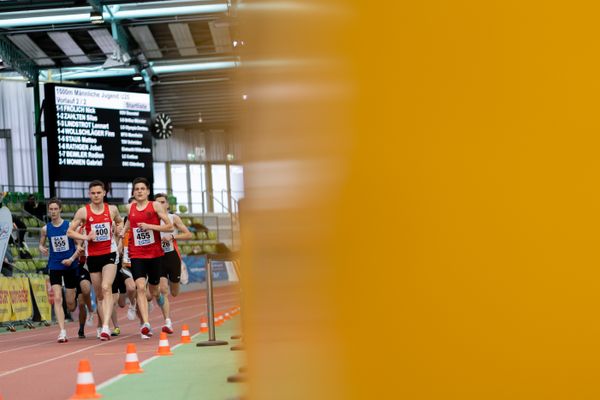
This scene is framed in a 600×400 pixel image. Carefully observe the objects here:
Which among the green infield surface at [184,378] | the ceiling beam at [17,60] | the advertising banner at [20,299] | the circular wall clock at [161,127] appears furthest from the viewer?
the circular wall clock at [161,127]

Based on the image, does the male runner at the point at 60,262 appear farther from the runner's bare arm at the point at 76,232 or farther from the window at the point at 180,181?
the window at the point at 180,181

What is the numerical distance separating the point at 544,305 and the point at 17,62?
2862 centimetres

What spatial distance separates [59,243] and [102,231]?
941 millimetres

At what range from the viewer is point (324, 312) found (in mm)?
1007

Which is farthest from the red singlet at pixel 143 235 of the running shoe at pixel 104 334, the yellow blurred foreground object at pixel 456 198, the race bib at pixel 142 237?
the yellow blurred foreground object at pixel 456 198

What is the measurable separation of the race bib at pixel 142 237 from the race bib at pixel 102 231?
1.55 feet

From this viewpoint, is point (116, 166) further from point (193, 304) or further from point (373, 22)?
point (373, 22)

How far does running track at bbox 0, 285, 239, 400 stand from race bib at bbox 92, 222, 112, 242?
1270 mm

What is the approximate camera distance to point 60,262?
10867mm

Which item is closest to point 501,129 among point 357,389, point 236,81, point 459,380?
point 459,380

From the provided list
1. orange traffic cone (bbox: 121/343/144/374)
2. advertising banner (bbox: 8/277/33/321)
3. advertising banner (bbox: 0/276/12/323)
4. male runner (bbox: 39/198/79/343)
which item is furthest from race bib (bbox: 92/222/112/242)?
advertising banner (bbox: 8/277/33/321)

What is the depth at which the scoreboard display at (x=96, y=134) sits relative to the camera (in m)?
20.3

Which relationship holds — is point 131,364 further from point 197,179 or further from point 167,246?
point 197,179

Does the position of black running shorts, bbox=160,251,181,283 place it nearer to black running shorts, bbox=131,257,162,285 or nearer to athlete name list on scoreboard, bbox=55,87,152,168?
black running shorts, bbox=131,257,162,285
